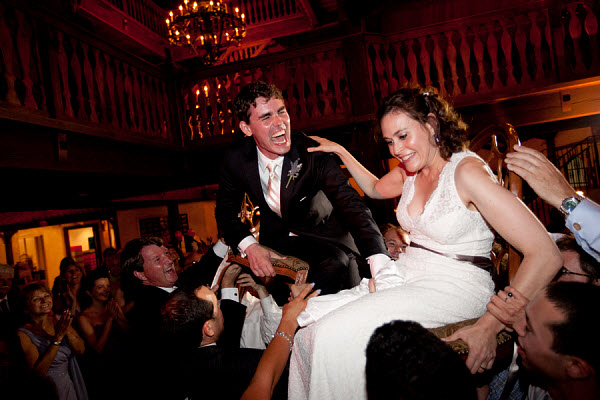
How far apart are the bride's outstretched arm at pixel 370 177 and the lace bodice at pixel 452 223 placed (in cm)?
52

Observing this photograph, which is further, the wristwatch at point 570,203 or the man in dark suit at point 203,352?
the man in dark suit at point 203,352

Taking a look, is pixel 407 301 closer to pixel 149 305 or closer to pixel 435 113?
pixel 435 113

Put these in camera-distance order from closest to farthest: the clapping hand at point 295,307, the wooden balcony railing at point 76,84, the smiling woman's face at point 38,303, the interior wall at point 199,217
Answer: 1. the clapping hand at point 295,307
2. the smiling woman's face at point 38,303
3. the wooden balcony railing at point 76,84
4. the interior wall at point 199,217

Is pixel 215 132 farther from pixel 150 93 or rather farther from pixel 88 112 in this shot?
pixel 88 112

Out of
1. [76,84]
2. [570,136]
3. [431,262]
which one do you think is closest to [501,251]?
[431,262]

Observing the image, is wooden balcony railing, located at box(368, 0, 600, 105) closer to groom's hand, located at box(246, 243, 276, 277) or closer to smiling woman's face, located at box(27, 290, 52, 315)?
groom's hand, located at box(246, 243, 276, 277)

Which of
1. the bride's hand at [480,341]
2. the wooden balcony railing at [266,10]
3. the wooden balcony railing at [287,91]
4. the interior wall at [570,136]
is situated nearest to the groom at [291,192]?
the bride's hand at [480,341]

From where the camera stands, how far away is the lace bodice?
1609 millimetres

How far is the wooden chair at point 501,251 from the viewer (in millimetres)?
1438

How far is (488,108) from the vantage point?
6.11 meters

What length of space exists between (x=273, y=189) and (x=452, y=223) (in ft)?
3.27

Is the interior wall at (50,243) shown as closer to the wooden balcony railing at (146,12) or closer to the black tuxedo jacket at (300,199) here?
the wooden balcony railing at (146,12)

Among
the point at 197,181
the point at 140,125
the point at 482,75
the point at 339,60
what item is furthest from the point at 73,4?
the point at 482,75

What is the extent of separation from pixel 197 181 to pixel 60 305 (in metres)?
3.78
